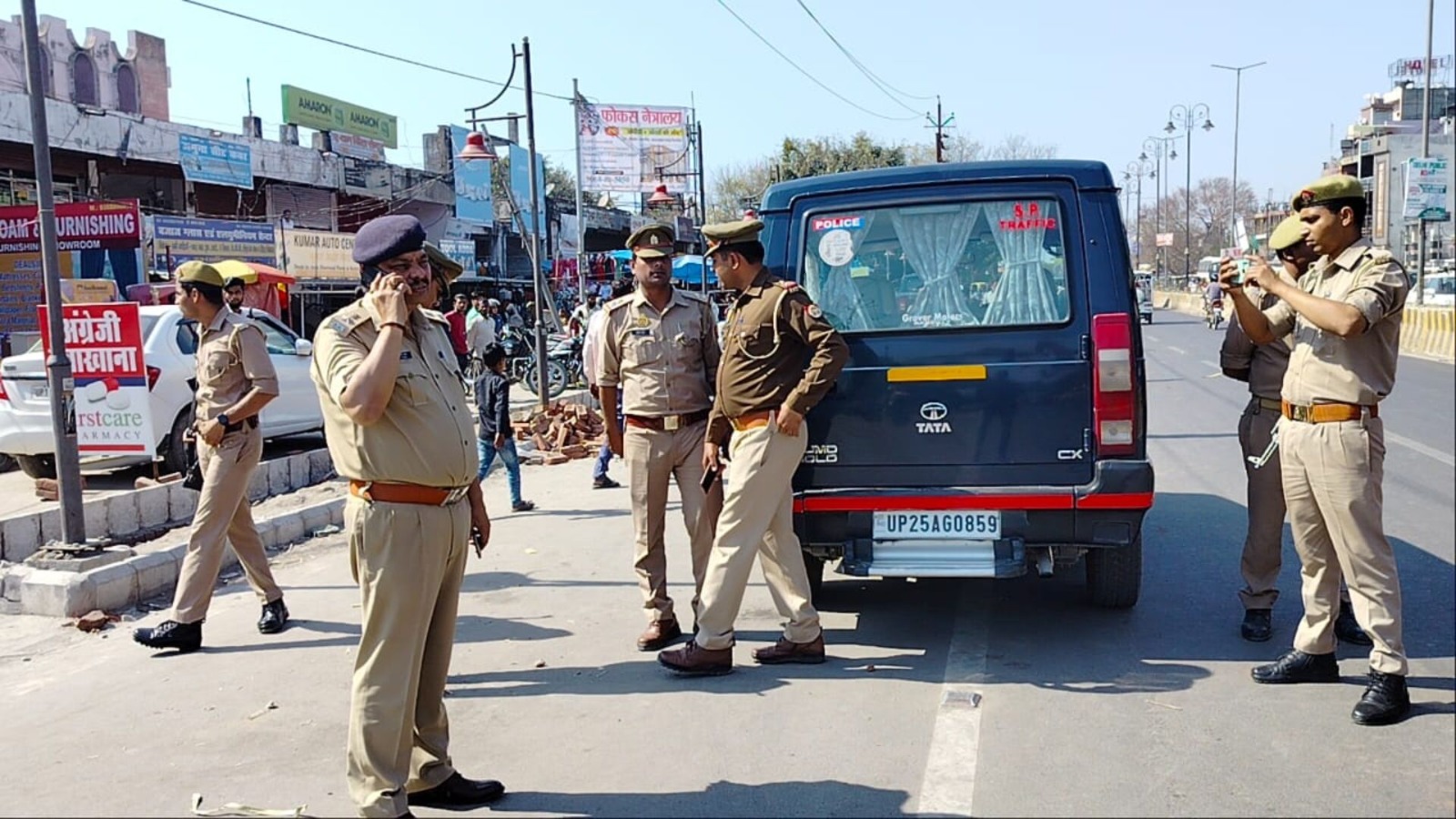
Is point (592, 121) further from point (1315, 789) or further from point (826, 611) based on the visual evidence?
point (1315, 789)

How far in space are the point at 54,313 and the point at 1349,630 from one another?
697 cm

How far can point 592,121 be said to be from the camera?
36.0 m

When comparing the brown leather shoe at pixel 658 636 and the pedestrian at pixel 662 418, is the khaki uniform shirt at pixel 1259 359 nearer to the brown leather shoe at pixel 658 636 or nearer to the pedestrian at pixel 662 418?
the pedestrian at pixel 662 418

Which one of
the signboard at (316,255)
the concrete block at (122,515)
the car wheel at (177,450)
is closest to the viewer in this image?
the concrete block at (122,515)

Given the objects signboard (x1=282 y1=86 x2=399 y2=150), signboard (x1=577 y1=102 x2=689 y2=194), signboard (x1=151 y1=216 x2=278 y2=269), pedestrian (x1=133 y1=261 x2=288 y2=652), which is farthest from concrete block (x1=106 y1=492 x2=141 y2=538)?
signboard (x1=577 y1=102 x2=689 y2=194)

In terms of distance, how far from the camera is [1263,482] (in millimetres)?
5539

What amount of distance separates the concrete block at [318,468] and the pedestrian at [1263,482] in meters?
7.95

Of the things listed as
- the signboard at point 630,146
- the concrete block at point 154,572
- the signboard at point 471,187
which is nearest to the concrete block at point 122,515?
the concrete block at point 154,572

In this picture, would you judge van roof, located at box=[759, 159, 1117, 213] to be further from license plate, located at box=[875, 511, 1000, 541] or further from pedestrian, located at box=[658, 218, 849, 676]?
license plate, located at box=[875, 511, 1000, 541]

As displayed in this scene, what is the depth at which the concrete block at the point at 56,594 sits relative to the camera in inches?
259

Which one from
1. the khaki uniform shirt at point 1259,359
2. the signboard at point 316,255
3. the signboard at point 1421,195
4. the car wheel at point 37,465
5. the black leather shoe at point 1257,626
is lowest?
the black leather shoe at point 1257,626

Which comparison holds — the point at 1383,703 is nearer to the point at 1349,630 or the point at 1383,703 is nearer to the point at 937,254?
the point at 1349,630

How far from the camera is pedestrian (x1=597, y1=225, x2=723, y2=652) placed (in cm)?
575

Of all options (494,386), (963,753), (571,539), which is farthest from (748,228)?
(494,386)
